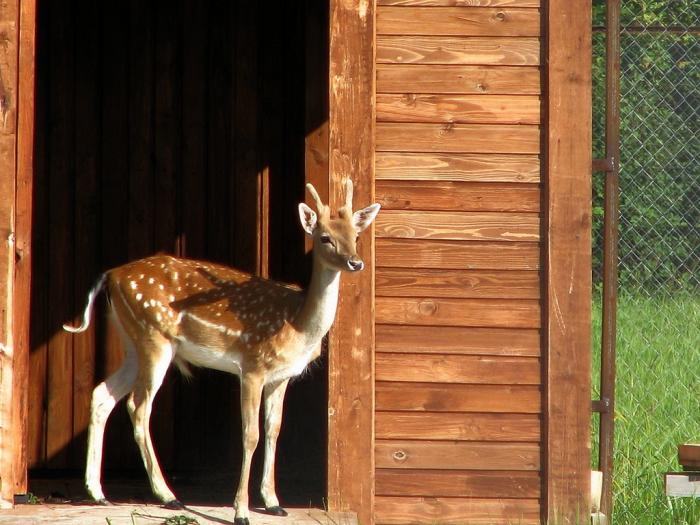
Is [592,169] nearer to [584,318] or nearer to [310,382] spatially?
[584,318]

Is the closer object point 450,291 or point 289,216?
point 450,291

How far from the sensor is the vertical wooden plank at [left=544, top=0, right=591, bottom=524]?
5.96 meters

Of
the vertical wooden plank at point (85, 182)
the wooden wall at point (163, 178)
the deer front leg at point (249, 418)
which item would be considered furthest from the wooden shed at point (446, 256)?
the vertical wooden plank at point (85, 182)

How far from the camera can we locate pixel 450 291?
236 inches

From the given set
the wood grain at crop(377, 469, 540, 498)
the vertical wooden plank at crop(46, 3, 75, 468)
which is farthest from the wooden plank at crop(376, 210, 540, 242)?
the vertical wooden plank at crop(46, 3, 75, 468)

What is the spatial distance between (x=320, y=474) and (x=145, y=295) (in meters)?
1.75

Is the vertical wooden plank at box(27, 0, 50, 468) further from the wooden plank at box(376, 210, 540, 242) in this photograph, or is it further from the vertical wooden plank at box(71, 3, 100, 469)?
the wooden plank at box(376, 210, 540, 242)

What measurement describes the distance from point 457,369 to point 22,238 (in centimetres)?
205

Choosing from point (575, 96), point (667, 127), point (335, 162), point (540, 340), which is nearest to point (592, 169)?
point (575, 96)

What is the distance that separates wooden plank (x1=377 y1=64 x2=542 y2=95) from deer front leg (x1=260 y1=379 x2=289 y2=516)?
148 centimetres

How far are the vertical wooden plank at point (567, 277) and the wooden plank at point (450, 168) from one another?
176 mm

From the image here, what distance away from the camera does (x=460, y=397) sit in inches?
236

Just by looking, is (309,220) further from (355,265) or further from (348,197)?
(355,265)

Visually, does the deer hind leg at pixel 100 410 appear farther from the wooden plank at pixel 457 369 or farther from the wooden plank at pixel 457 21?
the wooden plank at pixel 457 21
